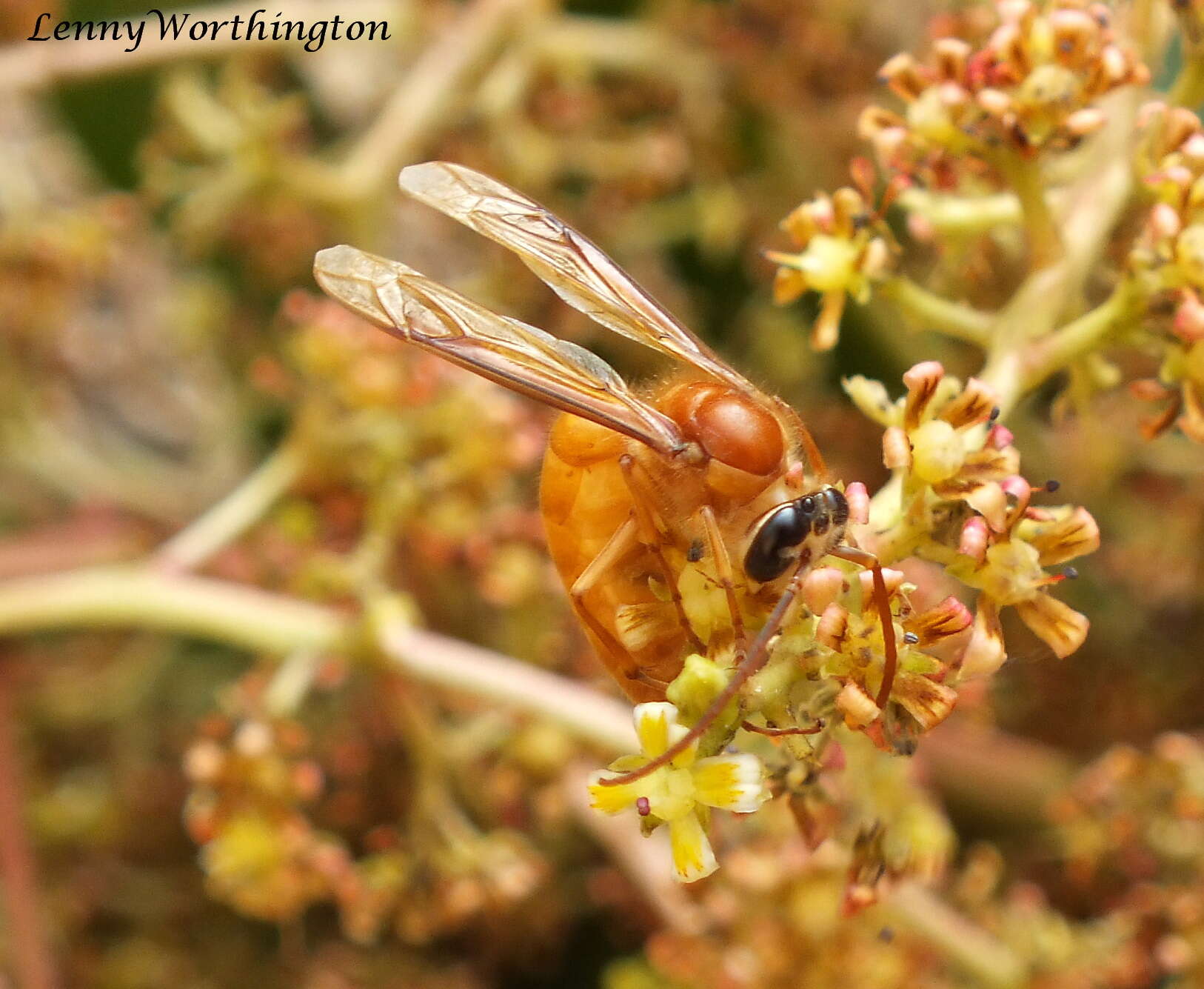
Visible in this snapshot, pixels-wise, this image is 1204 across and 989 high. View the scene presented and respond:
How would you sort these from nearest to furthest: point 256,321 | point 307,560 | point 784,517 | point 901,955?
1. point 784,517
2. point 901,955
3. point 307,560
4. point 256,321

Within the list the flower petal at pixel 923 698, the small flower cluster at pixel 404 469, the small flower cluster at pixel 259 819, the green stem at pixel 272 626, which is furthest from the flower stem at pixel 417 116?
the flower petal at pixel 923 698

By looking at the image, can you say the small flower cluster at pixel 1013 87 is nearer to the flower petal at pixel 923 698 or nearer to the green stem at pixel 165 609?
the flower petal at pixel 923 698

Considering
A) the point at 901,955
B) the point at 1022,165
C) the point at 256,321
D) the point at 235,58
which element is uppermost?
the point at 1022,165

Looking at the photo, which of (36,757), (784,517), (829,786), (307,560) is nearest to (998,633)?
(784,517)

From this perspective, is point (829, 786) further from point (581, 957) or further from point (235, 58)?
point (235, 58)

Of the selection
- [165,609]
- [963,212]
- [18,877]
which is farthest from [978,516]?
[18,877]

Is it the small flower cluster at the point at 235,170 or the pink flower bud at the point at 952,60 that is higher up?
the pink flower bud at the point at 952,60
